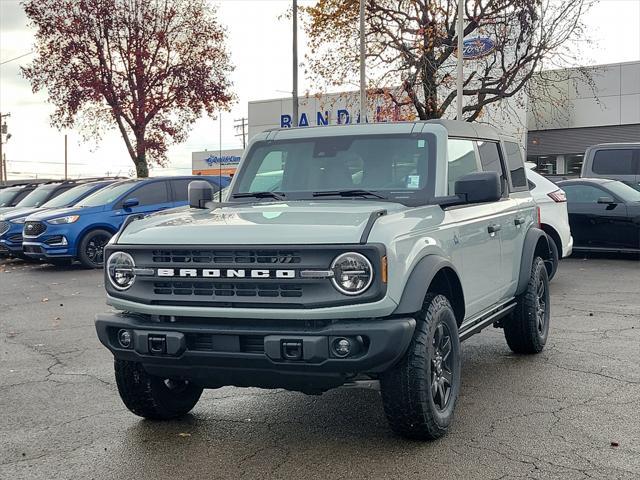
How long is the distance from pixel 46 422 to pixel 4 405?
63 centimetres

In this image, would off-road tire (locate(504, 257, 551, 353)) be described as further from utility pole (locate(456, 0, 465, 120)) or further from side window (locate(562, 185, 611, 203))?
utility pole (locate(456, 0, 465, 120))

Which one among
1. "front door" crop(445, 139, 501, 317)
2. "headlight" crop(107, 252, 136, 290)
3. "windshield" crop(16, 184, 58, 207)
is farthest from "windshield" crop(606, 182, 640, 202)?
"windshield" crop(16, 184, 58, 207)

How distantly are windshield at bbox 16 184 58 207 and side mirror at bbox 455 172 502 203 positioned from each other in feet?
51.6

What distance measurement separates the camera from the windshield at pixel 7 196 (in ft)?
70.1

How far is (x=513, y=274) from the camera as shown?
6.50 m

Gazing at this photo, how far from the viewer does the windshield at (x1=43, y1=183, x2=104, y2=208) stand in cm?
1688

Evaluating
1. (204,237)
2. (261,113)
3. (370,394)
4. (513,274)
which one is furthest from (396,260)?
(261,113)

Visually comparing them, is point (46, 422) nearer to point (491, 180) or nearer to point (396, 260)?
point (396, 260)

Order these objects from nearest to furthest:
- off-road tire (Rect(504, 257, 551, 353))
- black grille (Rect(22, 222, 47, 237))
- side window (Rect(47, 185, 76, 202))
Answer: off-road tire (Rect(504, 257, 551, 353))
black grille (Rect(22, 222, 47, 237))
side window (Rect(47, 185, 76, 202))

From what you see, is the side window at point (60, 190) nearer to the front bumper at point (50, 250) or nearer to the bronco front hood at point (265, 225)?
the front bumper at point (50, 250)

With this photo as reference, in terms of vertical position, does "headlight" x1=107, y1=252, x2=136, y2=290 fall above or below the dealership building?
below

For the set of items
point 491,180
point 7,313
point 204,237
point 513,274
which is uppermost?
point 491,180

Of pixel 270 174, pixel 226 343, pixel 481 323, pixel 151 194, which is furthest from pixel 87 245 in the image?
pixel 226 343

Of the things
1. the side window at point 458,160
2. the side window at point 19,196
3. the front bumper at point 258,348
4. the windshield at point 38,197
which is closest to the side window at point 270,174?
the side window at point 458,160
